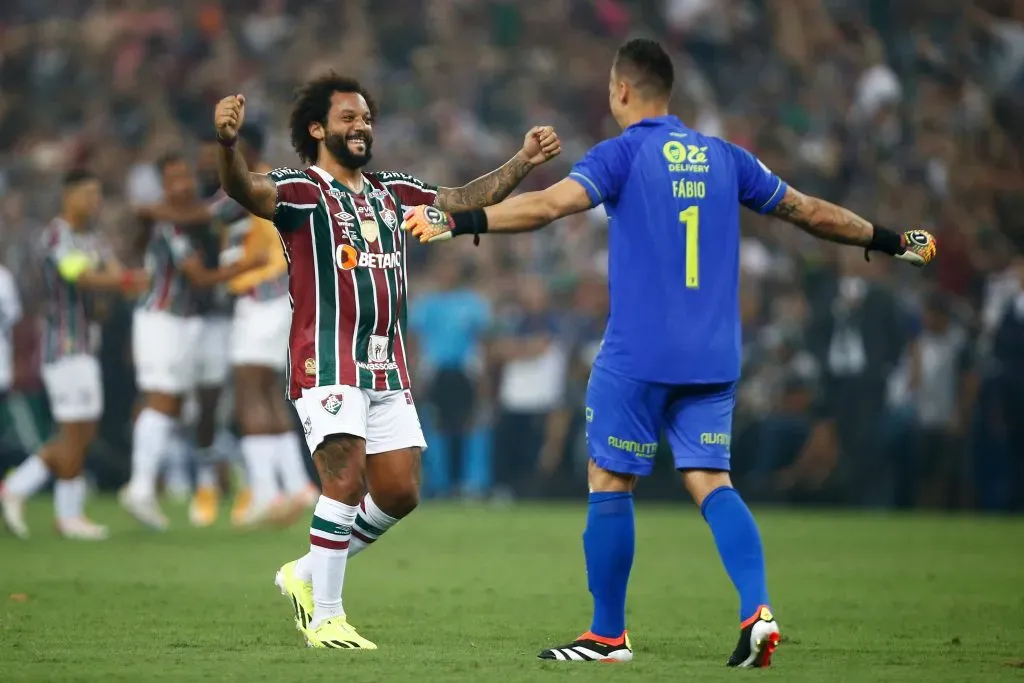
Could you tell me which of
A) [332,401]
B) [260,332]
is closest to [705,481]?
[332,401]

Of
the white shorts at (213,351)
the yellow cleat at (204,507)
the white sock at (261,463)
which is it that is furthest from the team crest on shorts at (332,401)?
the yellow cleat at (204,507)

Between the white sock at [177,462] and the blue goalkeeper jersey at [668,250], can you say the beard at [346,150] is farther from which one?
the white sock at [177,462]

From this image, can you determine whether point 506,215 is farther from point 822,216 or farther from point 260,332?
point 260,332

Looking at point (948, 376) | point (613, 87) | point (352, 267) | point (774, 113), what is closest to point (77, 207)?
point (352, 267)

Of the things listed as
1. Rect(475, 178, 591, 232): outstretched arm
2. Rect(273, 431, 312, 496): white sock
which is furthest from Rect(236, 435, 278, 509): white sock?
Rect(475, 178, 591, 232): outstretched arm

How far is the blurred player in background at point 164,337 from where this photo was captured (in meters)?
14.6

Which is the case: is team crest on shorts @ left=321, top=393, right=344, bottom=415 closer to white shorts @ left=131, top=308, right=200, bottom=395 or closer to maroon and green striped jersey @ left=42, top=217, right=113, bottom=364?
maroon and green striped jersey @ left=42, top=217, right=113, bottom=364

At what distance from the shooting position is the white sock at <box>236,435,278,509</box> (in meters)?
14.6

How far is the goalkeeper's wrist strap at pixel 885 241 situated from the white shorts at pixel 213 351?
909 cm

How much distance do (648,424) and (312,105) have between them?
240cm

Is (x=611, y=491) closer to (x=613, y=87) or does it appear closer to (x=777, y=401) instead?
(x=613, y=87)

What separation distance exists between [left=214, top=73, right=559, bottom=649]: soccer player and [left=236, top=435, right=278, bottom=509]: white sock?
20.9ft

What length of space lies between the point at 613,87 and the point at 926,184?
502 inches

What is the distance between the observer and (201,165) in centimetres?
1480
